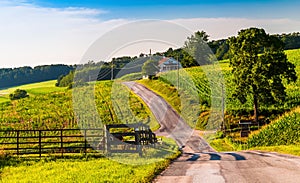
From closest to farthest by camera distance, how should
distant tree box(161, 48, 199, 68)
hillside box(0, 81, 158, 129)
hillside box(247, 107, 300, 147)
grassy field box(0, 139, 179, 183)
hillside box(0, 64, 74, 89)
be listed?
grassy field box(0, 139, 179, 183) → hillside box(247, 107, 300, 147) → distant tree box(161, 48, 199, 68) → hillside box(0, 81, 158, 129) → hillside box(0, 64, 74, 89)

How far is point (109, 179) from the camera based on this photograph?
46.4ft

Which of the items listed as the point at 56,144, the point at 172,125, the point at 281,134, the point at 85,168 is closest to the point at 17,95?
the point at 172,125

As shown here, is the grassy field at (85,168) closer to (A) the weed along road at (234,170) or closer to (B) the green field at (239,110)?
(A) the weed along road at (234,170)

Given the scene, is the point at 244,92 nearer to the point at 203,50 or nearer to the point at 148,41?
the point at 203,50

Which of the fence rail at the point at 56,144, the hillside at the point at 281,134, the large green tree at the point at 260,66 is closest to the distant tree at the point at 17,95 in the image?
the fence rail at the point at 56,144

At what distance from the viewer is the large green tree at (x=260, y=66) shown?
40.7m

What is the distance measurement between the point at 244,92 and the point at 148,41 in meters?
24.3

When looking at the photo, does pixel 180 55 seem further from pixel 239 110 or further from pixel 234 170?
pixel 234 170

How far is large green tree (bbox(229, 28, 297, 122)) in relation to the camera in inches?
1601

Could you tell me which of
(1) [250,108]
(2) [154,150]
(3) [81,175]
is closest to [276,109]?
(1) [250,108]

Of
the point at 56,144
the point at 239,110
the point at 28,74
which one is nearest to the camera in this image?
the point at 56,144

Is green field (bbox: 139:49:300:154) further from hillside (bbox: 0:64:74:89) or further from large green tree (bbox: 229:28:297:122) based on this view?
hillside (bbox: 0:64:74:89)

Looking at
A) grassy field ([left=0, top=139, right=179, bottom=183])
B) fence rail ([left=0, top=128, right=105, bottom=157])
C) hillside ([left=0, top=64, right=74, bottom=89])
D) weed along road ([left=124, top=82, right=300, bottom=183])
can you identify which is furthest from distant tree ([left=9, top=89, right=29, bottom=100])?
weed along road ([left=124, top=82, right=300, bottom=183])

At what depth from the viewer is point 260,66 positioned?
40938 mm
